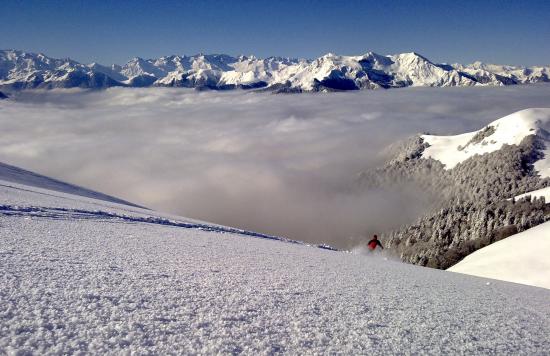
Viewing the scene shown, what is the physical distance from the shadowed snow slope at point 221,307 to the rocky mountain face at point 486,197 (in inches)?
3508

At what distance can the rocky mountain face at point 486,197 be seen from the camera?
99.5m

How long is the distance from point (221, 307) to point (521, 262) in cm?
5696

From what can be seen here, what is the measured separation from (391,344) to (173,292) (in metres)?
3.85

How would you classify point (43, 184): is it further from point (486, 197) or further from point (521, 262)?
point (486, 197)

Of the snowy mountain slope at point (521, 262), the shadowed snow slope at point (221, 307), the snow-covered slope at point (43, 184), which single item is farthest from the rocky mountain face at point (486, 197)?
the shadowed snow slope at point (221, 307)

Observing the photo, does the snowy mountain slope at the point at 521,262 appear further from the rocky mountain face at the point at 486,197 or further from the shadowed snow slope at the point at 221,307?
the shadowed snow slope at the point at 221,307

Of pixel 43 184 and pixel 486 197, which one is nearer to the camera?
pixel 43 184

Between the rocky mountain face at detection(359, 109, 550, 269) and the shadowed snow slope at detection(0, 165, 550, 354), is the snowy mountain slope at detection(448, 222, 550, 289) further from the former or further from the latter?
the shadowed snow slope at detection(0, 165, 550, 354)

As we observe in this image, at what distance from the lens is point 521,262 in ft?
162

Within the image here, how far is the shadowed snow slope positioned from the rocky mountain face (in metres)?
89.1

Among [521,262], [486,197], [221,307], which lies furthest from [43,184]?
[486,197]

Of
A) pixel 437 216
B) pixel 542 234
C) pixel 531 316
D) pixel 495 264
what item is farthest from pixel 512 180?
pixel 531 316

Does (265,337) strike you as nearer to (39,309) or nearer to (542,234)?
(39,309)

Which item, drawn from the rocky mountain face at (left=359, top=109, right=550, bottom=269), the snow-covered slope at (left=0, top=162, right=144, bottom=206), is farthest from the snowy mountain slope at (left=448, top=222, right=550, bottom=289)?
the snow-covered slope at (left=0, top=162, right=144, bottom=206)
